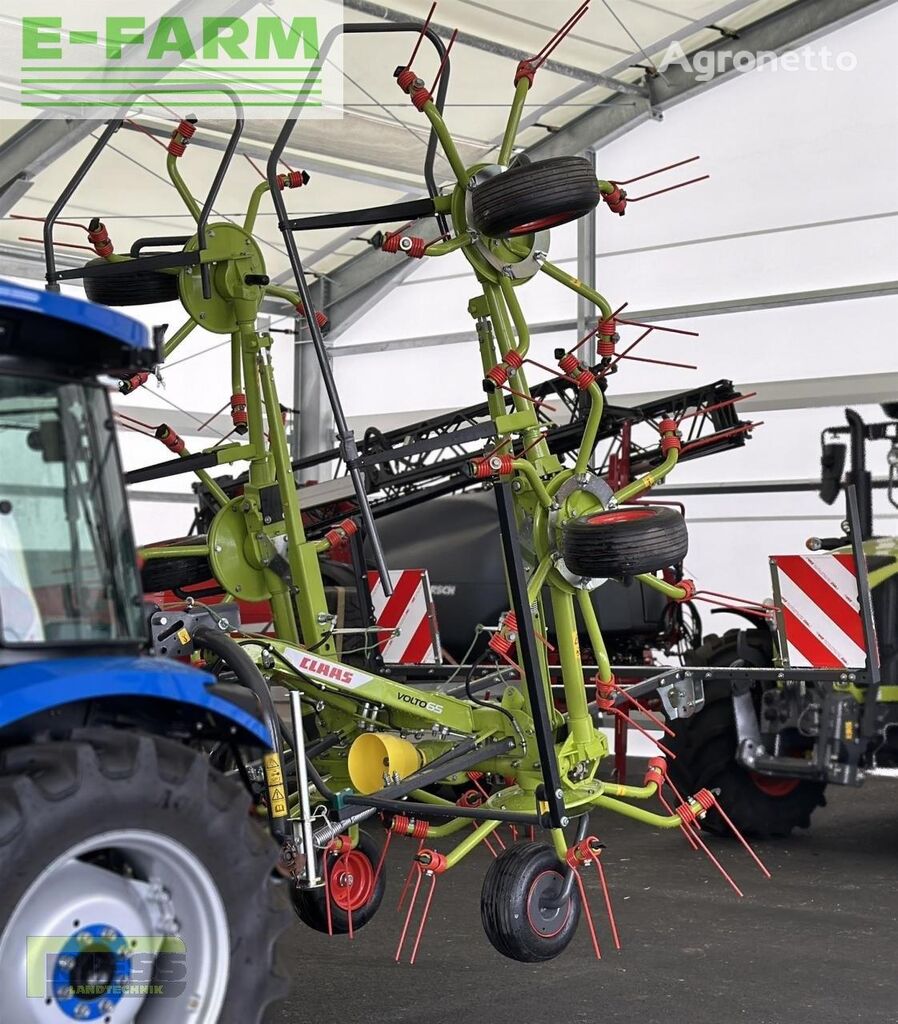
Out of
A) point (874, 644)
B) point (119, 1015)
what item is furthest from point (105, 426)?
point (874, 644)

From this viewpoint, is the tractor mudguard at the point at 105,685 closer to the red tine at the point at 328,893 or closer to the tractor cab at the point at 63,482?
the tractor cab at the point at 63,482

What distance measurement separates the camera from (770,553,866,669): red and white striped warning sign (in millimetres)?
5805

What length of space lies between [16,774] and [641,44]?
36.8ft

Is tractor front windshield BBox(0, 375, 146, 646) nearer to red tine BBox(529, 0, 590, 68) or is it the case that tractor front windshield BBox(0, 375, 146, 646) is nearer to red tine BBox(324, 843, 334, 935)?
red tine BBox(324, 843, 334, 935)

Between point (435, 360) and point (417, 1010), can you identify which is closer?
point (417, 1010)

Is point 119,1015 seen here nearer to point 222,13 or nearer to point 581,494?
point 581,494

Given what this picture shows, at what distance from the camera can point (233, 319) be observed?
16.1 ft

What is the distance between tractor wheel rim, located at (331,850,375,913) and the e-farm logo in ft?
20.6

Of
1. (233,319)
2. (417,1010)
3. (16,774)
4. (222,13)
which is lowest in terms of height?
(417,1010)

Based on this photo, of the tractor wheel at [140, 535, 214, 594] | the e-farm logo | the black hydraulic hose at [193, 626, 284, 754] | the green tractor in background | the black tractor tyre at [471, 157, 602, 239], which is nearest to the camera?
the black hydraulic hose at [193, 626, 284, 754]

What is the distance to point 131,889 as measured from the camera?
2.63 metres

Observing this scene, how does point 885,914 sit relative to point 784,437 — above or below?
below

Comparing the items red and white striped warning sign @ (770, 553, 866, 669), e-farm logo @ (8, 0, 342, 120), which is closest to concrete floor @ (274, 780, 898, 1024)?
red and white striped warning sign @ (770, 553, 866, 669)

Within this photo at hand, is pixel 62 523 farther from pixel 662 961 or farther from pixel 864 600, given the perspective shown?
pixel 864 600
